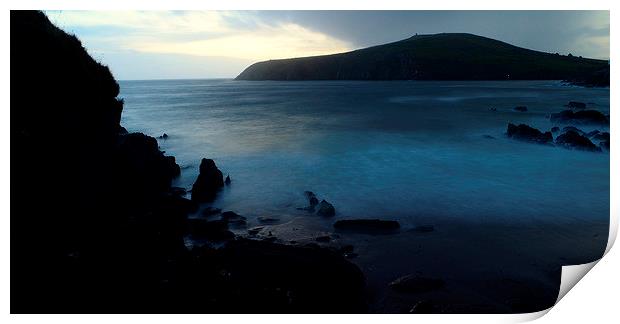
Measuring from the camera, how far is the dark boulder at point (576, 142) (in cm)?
1883

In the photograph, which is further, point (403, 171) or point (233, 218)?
point (403, 171)

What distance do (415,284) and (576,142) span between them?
673 inches

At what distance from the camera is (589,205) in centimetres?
1116

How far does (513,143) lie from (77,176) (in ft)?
67.2

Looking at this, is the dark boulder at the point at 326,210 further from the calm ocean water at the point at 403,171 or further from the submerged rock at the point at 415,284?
the submerged rock at the point at 415,284

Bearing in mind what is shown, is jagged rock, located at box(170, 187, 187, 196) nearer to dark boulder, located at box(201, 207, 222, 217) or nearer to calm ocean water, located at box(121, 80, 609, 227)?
calm ocean water, located at box(121, 80, 609, 227)

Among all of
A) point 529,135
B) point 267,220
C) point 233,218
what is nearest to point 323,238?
point 267,220

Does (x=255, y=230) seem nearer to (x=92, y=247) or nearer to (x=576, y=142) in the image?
(x=92, y=247)

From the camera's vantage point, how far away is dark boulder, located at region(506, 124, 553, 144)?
21.1m

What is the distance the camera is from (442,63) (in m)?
110

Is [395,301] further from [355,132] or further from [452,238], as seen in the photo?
[355,132]

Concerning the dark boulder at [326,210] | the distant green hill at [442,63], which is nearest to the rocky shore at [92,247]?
the dark boulder at [326,210]

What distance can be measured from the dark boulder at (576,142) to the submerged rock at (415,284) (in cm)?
1637
